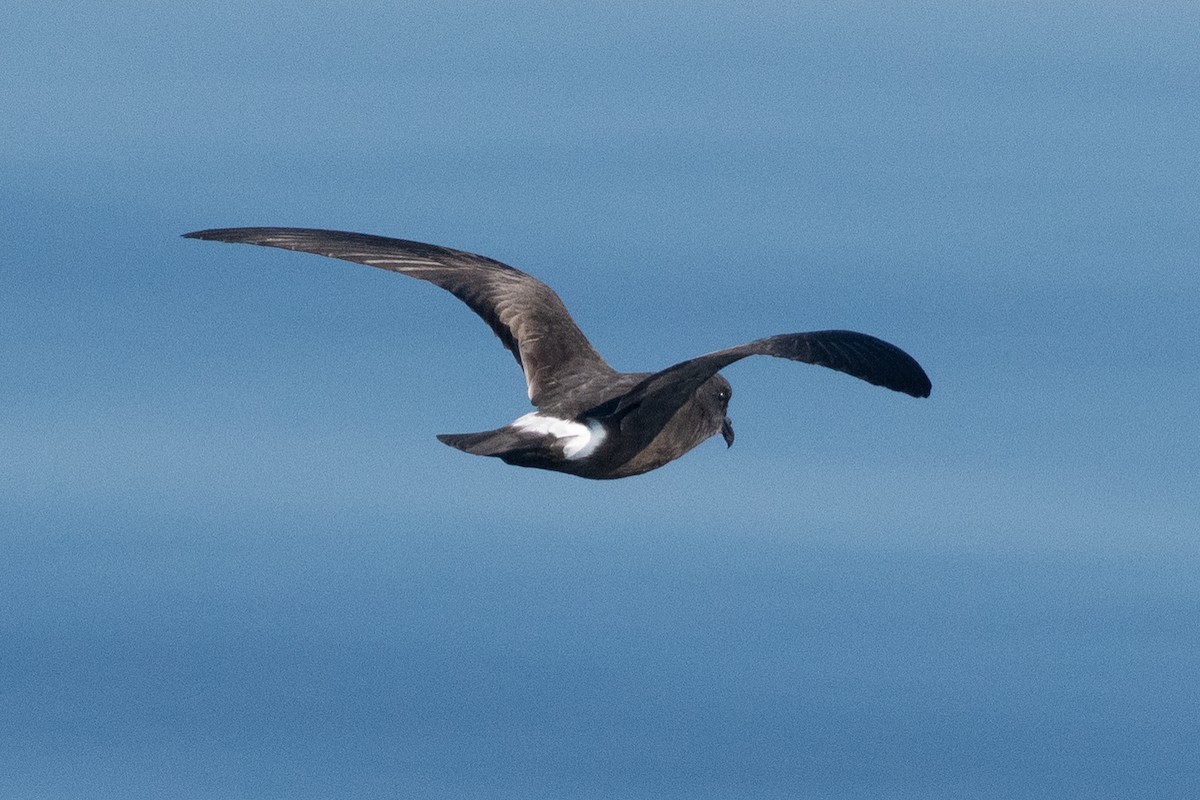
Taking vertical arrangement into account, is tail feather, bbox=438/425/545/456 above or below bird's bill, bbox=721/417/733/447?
below

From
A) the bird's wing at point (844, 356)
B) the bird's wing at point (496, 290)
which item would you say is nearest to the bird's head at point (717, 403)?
the bird's wing at point (496, 290)

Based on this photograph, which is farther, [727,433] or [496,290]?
[496,290]

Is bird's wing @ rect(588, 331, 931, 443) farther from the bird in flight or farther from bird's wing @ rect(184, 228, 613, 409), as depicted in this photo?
bird's wing @ rect(184, 228, 613, 409)

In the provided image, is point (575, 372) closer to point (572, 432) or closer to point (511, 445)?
point (572, 432)

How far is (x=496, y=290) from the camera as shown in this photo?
628 inches

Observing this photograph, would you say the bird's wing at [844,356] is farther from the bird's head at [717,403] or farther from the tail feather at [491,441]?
the bird's head at [717,403]

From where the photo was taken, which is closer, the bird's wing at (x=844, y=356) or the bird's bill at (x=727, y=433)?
the bird's wing at (x=844, y=356)

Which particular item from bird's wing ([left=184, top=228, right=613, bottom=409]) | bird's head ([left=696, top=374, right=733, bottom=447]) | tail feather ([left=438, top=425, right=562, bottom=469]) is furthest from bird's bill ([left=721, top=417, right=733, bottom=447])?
tail feather ([left=438, top=425, right=562, bottom=469])

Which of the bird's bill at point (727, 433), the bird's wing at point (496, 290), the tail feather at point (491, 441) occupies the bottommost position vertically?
the tail feather at point (491, 441)

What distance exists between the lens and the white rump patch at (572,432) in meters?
13.7

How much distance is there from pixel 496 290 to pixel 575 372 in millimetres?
1284

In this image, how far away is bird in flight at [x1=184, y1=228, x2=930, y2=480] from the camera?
1205 centimetres

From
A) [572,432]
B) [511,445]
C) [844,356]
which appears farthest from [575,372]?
[844,356]

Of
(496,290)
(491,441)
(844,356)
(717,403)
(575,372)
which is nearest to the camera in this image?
(844,356)
